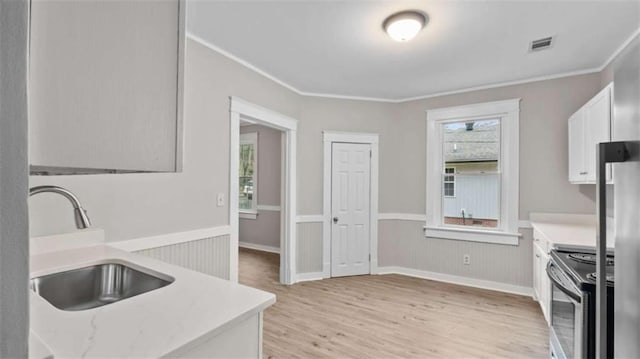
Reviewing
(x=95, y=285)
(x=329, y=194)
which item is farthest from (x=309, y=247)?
(x=95, y=285)

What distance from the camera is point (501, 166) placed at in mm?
3863

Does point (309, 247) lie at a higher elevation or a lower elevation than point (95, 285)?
lower

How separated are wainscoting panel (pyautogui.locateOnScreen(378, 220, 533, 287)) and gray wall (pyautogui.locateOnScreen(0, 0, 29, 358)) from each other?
436 centimetres

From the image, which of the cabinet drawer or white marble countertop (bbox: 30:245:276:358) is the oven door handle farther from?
white marble countertop (bbox: 30:245:276:358)

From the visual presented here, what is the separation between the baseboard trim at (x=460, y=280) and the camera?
3.65m

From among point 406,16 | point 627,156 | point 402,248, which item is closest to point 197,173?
point 406,16

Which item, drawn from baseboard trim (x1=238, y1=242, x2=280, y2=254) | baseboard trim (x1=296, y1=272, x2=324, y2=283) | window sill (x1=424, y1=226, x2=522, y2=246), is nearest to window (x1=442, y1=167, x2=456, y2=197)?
window sill (x1=424, y1=226, x2=522, y2=246)

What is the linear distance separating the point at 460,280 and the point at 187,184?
353 cm

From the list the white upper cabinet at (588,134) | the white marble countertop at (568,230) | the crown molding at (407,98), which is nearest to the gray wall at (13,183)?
the white marble countertop at (568,230)

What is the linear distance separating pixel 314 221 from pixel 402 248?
137cm

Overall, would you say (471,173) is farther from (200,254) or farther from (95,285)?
(95,285)

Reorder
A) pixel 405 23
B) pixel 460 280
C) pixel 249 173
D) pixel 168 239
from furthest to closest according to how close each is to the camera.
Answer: pixel 249 173
pixel 460 280
pixel 168 239
pixel 405 23

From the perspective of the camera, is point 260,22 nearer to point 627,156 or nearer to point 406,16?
point 406,16

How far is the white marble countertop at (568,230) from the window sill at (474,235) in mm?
330
